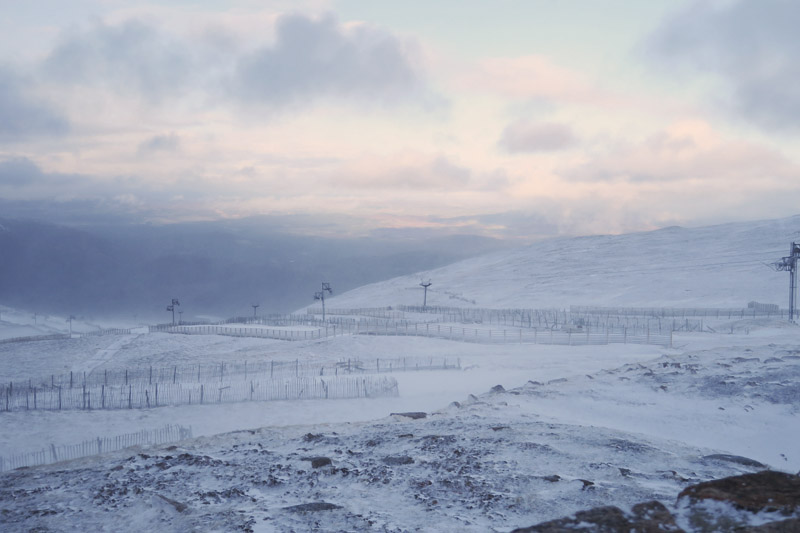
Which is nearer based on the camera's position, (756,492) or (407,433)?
(756,492)

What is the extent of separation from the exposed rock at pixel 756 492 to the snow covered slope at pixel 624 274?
80417 millimetres

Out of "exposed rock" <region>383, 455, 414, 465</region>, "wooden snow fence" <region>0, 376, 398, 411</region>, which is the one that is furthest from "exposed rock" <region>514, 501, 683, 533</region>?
"wooden snow fence" <region>0, 376, 398, 411</region>

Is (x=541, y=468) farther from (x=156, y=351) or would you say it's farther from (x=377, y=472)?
(x=156, y=351)

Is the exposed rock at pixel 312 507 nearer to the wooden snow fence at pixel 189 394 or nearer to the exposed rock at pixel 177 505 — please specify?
the exposed rock at pixel 177 505

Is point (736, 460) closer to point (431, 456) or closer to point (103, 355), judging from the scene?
point (431, 456)

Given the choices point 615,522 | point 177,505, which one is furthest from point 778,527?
point 177,505

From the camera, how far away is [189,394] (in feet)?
92.6

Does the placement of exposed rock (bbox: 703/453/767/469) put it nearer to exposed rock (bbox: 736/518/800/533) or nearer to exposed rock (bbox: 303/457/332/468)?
exposed rock (bbox: 736/518/800/533)

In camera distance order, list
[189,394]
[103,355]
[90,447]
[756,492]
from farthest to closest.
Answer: [103,355], [189,394], [90,447], [756,492]

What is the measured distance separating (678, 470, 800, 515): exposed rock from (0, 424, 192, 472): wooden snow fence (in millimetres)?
16739

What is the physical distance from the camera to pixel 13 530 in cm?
1025

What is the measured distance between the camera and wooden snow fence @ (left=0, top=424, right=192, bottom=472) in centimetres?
1995

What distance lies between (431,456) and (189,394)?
1787cm

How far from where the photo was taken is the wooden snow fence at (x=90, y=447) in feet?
65.5
